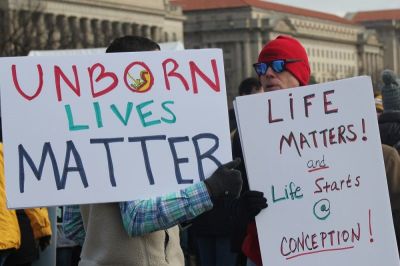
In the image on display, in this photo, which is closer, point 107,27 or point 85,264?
point 85,264

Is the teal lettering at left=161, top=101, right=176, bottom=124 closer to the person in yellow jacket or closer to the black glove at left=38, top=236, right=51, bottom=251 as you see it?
the person in yellow jacket

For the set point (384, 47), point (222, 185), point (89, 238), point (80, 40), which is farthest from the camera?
point (384, 47)

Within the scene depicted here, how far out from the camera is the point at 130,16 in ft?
297

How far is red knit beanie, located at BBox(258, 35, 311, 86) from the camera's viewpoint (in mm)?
4605

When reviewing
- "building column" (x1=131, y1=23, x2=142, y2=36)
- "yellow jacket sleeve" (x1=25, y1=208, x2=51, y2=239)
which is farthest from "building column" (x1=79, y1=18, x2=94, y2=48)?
"yellow jacket sleeve" (x1=25, y1=208, x2=51, y2=239)

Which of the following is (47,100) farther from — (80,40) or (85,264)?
(80,40)

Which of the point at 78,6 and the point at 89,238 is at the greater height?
the point at 78,6

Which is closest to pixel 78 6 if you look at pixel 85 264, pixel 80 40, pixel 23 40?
pixel 80 40

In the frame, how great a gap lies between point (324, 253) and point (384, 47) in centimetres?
16011

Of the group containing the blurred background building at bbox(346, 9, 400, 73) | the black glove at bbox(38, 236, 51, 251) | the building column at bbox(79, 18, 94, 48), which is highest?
the blurred background building at bbox(346, 9, 400, 73)

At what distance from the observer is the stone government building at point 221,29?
58969 mm

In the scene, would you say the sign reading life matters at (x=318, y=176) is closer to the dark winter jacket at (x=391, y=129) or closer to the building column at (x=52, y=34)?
the dark winter jacket at (x=391, y=129)

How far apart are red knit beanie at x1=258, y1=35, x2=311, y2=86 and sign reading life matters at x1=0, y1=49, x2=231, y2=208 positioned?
640 millimetres

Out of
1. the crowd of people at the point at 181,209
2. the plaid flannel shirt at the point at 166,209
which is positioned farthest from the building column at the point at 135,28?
the plaid flannel shirt at the point at 166,209
